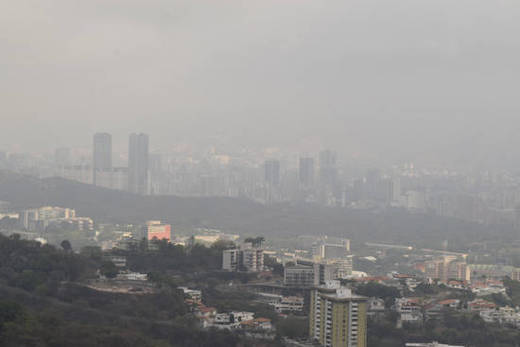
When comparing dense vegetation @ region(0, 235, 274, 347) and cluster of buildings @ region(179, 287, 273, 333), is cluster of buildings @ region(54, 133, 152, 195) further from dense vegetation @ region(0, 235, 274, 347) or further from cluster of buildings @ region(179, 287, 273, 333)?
cluster of buildings @ region(179, 287, 273, 333)

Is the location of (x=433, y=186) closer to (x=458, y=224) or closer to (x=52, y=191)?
(x=458, y=224)

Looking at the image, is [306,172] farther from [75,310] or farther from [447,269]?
[75,310]

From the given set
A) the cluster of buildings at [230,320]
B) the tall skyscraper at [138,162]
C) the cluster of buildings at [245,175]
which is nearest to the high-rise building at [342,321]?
the cluster of buildings at [230,320]

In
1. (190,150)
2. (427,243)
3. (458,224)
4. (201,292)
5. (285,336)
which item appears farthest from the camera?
(190,150)

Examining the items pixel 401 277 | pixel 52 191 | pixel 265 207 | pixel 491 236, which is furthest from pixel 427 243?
pixel 52 191

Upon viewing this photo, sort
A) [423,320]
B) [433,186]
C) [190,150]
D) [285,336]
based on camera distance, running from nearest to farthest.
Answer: [285,336] → [423,320] → [433,186] → [190,150]

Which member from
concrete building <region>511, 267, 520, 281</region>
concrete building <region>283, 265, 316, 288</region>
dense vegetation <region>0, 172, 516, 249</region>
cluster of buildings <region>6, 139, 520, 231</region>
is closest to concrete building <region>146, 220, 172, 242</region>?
dense vegetation <region>0, 172, 516, 249</region>

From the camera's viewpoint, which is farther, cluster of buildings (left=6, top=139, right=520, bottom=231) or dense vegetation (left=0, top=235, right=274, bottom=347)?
cluster of buildings (left=6, top=139, right=520, bottom=231)
